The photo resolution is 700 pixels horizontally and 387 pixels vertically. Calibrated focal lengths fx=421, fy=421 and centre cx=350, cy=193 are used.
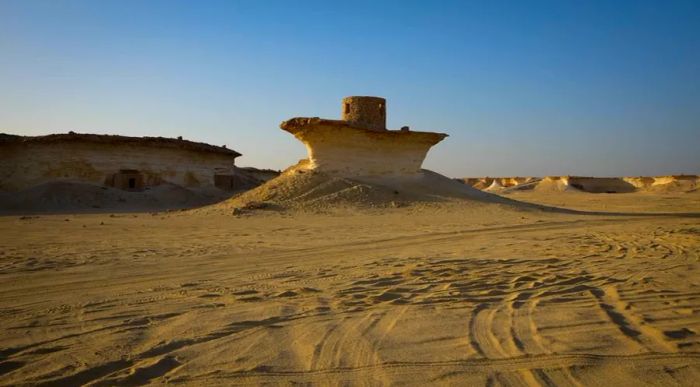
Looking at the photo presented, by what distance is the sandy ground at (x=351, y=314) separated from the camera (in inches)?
97.9

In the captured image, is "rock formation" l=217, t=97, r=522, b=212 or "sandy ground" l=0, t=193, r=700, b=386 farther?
"rock formation" l=217, t=97, r=522, b=212

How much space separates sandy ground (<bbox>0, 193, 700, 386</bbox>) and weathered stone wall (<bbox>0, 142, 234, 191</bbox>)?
1753 cm

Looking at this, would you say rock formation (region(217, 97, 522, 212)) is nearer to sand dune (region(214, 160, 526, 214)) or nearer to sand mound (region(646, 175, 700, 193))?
sand dune (region(214, 160, 526, 214))

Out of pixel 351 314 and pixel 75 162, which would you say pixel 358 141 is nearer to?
pixel 351 314

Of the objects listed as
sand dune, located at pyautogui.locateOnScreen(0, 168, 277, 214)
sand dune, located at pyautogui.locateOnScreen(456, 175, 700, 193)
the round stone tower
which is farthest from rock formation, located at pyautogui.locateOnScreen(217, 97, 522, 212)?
sand dune, located at pyautogui.locateOnScreen(456, 175, 700, 193)

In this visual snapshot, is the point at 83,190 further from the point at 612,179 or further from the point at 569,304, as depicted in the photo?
the point at 612,179

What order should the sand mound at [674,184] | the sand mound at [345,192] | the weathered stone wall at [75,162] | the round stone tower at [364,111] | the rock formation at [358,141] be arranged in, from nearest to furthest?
1. the sand mound at [345,192]
2. the rock formation at [358,141]
3. the round stone tower at [364,111]
4. the weathered stone wall at [75,162]
5. the sand mound at [674,184]

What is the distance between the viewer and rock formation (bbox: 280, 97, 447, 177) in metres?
17.2

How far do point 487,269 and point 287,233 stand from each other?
16.4 feet

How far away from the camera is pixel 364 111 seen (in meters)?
17.7

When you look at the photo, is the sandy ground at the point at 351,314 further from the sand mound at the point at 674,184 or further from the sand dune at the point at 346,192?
the sand mound at the point at 674,184

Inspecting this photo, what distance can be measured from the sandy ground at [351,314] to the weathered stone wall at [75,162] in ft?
57.5

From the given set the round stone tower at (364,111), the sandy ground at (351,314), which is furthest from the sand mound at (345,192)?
the sandy ground at (351,314)

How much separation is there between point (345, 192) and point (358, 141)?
108 inches
